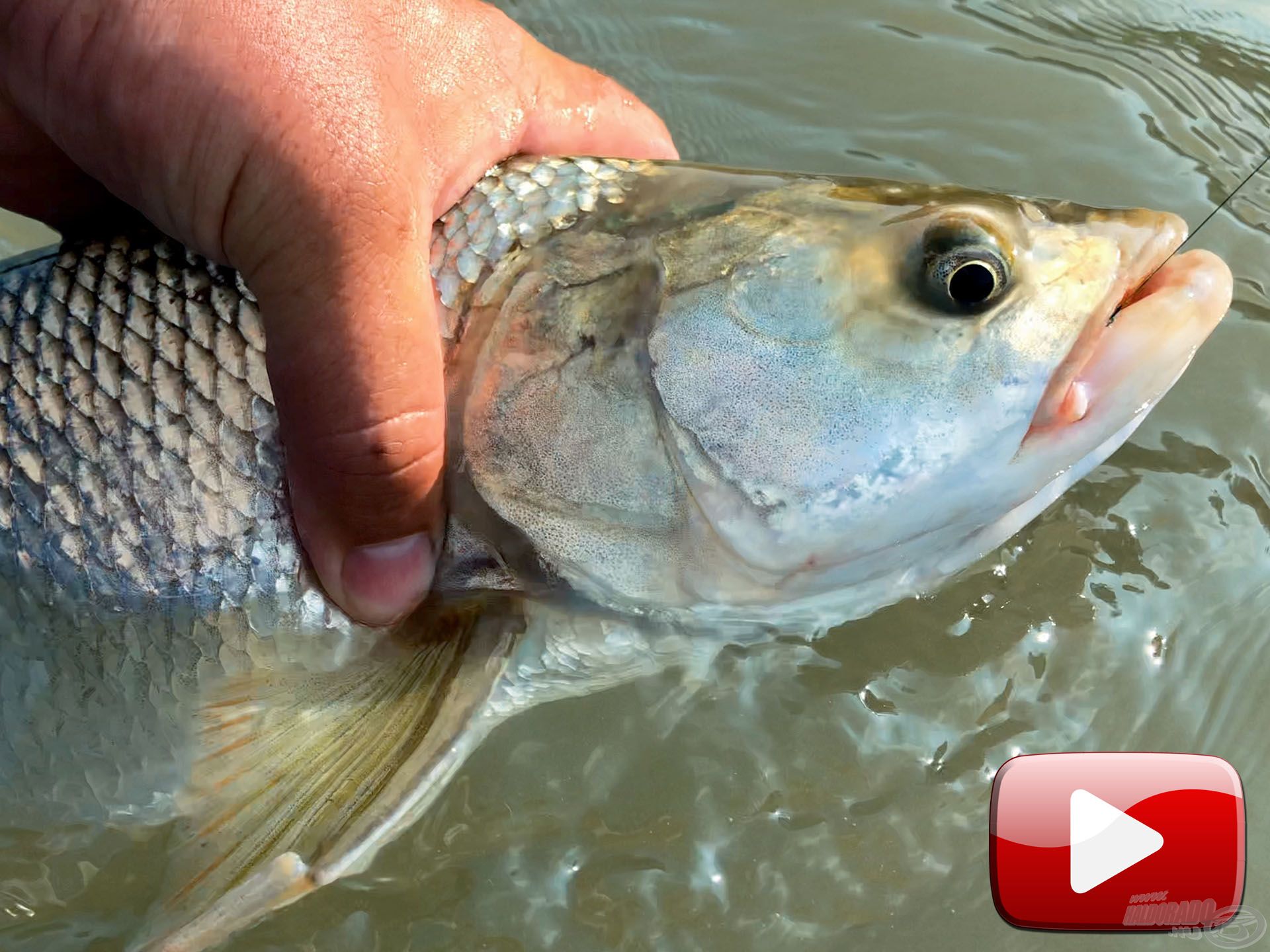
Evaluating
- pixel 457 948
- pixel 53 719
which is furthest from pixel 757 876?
pixel 53 719

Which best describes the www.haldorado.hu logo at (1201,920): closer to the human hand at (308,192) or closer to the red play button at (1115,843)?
the red play button at (1115,843)

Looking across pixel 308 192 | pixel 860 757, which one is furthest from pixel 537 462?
pixel 860 757

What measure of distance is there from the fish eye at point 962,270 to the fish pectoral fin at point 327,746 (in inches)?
32.9

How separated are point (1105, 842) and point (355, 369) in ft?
4.31

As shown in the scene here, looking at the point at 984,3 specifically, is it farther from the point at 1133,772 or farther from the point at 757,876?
the point at 757,876

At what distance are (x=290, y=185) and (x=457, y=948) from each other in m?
1.40

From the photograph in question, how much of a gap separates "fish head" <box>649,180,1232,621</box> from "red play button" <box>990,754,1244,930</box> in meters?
0.53

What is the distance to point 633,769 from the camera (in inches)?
91.4

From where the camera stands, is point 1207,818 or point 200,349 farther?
point 1207,818

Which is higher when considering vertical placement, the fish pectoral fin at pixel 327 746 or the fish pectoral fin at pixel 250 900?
the fish pectoral fin at pixel 327 746

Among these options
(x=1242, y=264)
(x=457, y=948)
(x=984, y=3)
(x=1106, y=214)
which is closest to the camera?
(x=1106, y=214)

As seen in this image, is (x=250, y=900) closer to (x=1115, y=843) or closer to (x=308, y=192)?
(x=308, y=192)

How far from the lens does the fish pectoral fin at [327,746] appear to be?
1.85 metres

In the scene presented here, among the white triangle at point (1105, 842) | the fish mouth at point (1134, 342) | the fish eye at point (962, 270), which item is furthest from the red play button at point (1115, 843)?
the fish eye at point (962, 270)
